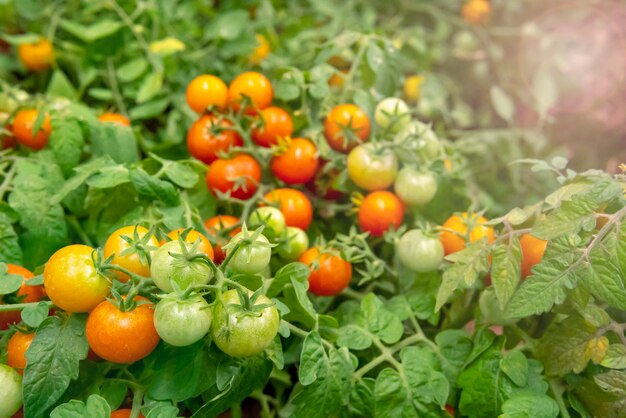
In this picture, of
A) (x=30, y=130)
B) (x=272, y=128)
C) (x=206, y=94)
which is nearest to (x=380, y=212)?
(x=272, y=128)

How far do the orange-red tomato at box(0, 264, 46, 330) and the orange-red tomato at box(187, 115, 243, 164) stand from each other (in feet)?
0.98

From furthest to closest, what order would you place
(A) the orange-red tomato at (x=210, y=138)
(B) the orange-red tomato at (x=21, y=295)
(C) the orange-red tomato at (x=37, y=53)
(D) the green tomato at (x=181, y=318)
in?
(C) the orange-red tomato at (x=37, y=53)
(A) the orange-red tomato at (x=210, y=138)
(B) the orange-red tomato at (x=21, y=295)
(D) the green tomato at (x=181, y=318)

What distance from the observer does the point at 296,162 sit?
90 cm

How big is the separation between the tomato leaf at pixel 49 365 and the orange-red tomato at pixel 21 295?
81 mm

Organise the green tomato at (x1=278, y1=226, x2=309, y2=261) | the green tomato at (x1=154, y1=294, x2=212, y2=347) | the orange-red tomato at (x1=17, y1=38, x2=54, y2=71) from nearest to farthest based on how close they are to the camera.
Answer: the green tomato at (x1=154, y1=294, x2=212, y2=347), the green tomato at (x1=278, y1=226, x2=309, y2=261), the orange-red tomato at (x1=17, y1=38, x2=54, y2=71)

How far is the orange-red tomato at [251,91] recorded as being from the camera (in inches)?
36.8

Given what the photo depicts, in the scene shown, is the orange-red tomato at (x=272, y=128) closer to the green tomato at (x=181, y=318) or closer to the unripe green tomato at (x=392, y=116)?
the unripe green tomato at (x=392, y=116)

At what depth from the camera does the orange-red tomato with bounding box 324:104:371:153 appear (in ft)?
2.99

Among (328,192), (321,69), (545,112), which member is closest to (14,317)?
(328,192)

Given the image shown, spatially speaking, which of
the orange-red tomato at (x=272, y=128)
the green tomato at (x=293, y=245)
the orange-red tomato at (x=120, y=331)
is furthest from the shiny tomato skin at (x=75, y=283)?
the orange-red tomato at (x=272, y=128)

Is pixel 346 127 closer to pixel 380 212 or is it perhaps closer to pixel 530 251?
pixel 380 212

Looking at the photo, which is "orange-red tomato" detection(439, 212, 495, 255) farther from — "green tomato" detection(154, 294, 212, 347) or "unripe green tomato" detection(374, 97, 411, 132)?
"green tomato" detection(154, 294, 212, 347)

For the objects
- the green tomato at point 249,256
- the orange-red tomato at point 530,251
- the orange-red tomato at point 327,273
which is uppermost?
the green tomato at point 249,256

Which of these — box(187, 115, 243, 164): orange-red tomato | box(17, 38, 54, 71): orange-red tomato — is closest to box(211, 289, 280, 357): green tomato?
box(187, 115, 243, 164): orange-red tomato
